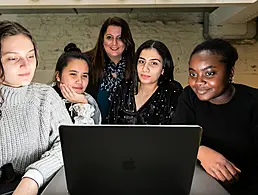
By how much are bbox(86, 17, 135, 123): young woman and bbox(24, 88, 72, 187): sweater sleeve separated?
1087mm

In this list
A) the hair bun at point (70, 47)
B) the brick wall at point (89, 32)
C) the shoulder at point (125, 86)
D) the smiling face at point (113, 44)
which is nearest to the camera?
the shoulder at point (125, 86)

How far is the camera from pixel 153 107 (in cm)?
239

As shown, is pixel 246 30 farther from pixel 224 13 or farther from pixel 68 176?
pixel 68 176

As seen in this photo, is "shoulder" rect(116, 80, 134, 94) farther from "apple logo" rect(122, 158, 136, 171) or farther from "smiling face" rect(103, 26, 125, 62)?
"apple logo" rect(122, 158, 136, 171)

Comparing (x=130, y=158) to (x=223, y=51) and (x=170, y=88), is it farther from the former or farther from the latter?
(x=170, y=88)

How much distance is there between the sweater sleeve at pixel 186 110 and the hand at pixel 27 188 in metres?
0.75

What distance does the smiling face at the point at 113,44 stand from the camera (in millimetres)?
2684

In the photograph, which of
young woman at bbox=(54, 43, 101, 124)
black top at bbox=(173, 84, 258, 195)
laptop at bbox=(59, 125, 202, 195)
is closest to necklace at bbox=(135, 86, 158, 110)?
young woman at bbox=(54, 43, 101, 124)

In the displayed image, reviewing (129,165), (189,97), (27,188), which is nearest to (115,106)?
(189,97)

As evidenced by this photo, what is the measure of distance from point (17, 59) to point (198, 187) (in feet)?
3.07

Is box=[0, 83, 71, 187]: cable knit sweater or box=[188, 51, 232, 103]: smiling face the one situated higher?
box=[188, 51, 232, 103]: smiling face

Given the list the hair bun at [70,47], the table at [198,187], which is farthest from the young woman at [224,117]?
the hair bun at [70,47]

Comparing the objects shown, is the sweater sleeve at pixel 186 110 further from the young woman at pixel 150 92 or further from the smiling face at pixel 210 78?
the young woman at pixel 150 92

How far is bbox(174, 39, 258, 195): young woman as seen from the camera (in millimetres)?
1461
